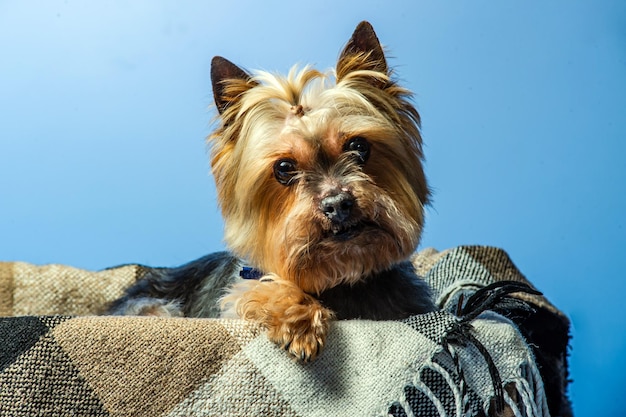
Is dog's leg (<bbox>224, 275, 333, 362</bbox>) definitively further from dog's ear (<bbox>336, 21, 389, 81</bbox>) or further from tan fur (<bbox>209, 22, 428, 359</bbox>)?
dog's ear (<bbox>336, 21, 389, 81</bbox>)

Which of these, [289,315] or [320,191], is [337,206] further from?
[289,315]

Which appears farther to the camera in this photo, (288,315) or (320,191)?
(320,191)

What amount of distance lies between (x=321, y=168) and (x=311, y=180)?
0.05m

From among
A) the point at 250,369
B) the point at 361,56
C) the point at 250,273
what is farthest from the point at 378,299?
the point at 361,56

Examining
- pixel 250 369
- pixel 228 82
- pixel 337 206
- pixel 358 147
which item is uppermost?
pixel 228 82

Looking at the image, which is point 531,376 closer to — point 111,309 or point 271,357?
point 271,357

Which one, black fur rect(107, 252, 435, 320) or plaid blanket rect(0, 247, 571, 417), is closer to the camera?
plaid blanket rect(0, 247, 571, 417)

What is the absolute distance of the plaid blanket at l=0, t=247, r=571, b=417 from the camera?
5.56 feet

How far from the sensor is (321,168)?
2025mm

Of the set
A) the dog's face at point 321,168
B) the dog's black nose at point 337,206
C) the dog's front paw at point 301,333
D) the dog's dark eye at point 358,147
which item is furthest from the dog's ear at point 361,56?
the dog's front paw at point 301,333

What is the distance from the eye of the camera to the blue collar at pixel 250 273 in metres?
2.25

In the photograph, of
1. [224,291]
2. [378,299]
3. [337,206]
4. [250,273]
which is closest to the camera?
[337,206]

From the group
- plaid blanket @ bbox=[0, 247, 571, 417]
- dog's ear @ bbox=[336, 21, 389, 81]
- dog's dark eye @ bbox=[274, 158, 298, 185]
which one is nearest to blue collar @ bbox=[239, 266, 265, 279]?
dog's dark eye @ bbox=[274, 158, 298, 185]

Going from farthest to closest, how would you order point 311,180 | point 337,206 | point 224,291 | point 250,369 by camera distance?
point 224,291 < point 311,180 < point 337,206 < point 250,369
